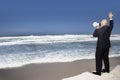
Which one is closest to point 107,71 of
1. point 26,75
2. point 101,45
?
point 101,45

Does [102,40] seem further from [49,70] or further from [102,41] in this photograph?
[49,70]

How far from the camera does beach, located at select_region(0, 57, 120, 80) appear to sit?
7.29 meters

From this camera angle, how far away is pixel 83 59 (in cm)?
985

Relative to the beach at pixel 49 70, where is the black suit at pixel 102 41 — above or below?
above

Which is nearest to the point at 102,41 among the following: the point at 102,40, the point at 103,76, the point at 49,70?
the point at 102,40

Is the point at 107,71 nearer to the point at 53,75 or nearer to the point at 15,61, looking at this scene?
the point at 53,75

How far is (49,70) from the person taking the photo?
8039 millimetres

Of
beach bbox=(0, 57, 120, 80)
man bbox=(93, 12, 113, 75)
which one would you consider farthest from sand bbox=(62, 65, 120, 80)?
beach bbox=(0, 57, 120, 80)

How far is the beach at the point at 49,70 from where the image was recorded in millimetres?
7291

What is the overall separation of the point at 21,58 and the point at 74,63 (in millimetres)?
1938

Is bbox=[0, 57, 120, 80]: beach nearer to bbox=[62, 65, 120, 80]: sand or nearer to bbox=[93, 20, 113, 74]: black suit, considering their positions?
bbox=[62, 65, 120, 80]: sand

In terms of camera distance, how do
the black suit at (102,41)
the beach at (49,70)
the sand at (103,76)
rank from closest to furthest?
the sand at (103,76), the black suit at (102,41), the beach at (49,70)

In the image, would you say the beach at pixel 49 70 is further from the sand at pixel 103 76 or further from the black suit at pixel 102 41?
the black suit at pixel 102 41

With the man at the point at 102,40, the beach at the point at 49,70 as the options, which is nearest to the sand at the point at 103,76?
the man at the point at 102,40
